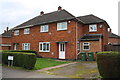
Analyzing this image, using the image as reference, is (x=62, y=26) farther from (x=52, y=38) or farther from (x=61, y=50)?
(x=61, y=50)

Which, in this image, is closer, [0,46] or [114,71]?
[114,71]

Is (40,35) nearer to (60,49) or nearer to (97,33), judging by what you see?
(60,49)

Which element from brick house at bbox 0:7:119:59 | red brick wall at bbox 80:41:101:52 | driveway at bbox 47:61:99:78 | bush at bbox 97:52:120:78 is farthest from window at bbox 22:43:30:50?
bush at bbox 97:52:120:78

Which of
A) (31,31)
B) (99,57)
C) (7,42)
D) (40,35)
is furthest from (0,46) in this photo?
(99,57)

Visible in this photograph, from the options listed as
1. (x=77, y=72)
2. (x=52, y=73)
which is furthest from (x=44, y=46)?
(x=77, y=72)

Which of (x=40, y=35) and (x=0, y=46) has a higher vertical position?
(x=40, y=35)

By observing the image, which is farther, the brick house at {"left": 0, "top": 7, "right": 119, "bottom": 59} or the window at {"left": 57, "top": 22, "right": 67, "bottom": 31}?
the window at {"left": 57, "top": 22, "right": 67, "bottom": 31}

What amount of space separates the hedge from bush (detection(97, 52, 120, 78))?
574cm

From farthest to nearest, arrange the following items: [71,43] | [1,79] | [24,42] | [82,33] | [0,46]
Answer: [0,46] < [24,42] < [82,33] < [71,43] < [1,79]

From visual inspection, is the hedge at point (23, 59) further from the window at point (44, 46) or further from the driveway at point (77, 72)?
the window at point (44, 46)

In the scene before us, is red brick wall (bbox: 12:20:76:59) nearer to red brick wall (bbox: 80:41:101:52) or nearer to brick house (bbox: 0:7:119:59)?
brick house (bbox: 0:7:119:59)

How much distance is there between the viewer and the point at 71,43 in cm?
1734

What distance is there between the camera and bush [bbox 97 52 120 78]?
20.7 feet

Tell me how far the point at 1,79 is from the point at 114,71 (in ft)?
21.3
